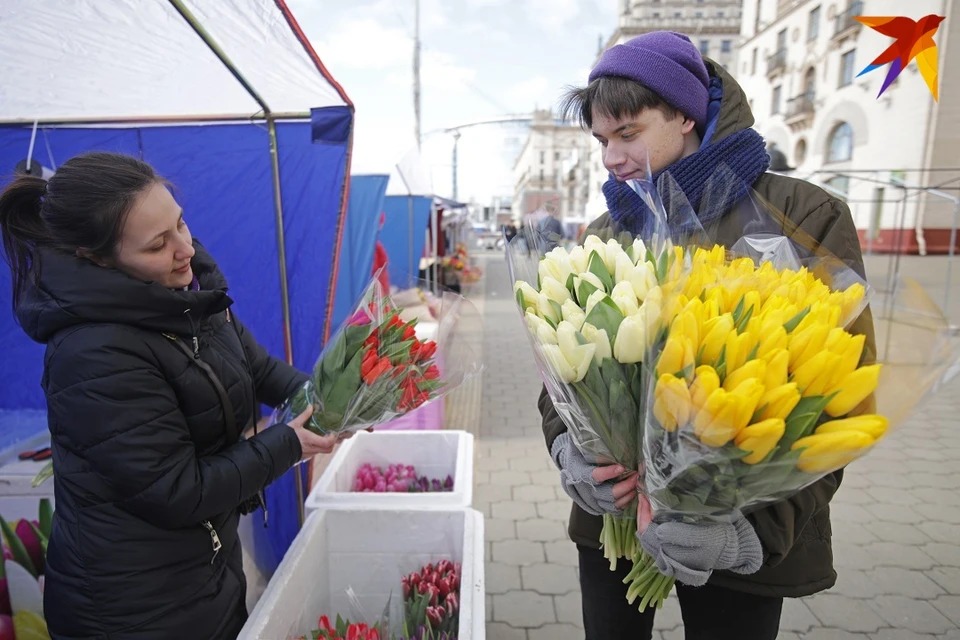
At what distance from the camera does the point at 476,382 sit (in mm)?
6176

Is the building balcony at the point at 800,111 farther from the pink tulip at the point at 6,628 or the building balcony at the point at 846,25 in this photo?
the pink tulip at the point at 6,628

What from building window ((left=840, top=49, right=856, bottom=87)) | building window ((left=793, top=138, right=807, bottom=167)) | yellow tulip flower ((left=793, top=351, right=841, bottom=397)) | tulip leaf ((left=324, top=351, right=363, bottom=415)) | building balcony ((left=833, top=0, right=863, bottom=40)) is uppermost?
building balcony ((left=833, top=0, right=863, bottom=40))

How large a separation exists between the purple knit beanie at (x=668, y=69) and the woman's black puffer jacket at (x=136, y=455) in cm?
119

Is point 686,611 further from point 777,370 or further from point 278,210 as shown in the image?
point 278,210

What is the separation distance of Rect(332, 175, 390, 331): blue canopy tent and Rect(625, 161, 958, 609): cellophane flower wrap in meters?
6.34

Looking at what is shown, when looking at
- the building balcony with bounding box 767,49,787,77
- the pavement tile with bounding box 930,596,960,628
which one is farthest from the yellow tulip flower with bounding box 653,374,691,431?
the building balcony with bounding box 767,49,787,77

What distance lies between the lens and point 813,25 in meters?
24.5

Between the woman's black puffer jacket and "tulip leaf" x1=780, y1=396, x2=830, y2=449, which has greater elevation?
"tulip leaf" x1=780, y1=396, x2=830, y2=449

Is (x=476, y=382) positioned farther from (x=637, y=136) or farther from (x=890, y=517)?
(x=637, y=136)

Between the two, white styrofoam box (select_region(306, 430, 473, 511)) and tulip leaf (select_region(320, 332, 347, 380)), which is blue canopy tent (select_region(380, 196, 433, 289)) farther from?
tulip leaf (select_region(320, 332, 347, 380))

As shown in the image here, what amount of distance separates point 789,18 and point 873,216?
13317 mm

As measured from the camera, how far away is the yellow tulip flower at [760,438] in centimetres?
72

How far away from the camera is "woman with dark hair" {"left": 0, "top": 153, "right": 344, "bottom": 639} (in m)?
1.19

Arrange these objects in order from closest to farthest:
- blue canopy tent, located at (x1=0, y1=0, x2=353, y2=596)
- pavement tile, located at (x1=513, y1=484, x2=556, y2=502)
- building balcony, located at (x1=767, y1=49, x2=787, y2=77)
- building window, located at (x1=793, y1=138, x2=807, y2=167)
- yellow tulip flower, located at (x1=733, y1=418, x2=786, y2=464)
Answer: yellow tulip flower, located at (x1=733, y1=418, x2=786, y2=464), blue canopy tent, located at (x1=0, y1=0, x2=353, y2=596), pavement tile, located at (x1=513, y1=484, x2=556, y2=502), building window, located at (x1=793, y1=138, x2=807, y2=167), building balcony, located at (x1=767, y1=49, x2=787, y2=77)
